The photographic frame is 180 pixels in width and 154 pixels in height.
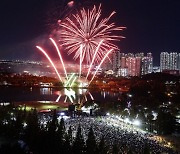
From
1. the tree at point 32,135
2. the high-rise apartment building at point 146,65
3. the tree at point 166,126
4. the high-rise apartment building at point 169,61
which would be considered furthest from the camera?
the high-rise apartment building at point 169,61

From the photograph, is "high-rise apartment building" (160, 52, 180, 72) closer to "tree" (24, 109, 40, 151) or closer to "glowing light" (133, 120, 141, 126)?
"glowing light" (133, 120, 141, 126)

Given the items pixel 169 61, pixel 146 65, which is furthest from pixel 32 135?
pixel 169 61

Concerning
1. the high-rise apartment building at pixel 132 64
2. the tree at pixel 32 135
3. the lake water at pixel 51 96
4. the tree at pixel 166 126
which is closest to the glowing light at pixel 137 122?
the tree at pixel 166 126

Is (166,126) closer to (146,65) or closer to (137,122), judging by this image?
(137,122)

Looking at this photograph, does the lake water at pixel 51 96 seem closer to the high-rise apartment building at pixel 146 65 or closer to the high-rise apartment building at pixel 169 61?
the high-rise apartment building at pixel 146 65

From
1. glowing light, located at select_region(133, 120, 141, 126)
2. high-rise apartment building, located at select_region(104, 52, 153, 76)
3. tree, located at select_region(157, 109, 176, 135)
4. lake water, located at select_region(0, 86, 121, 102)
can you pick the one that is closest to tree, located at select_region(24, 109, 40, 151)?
tree, located at select_region(157, 109, 176, 135)

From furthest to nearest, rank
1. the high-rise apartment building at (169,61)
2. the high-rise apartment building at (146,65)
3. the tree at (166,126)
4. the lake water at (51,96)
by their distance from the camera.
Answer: the high-rise apartment building at (169,61) → the high-rise apartment building at (146,65) → the lake water at (51,96) → the tree at (166,126)

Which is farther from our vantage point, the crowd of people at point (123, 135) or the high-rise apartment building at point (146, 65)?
the high-rise apartment building at point (146, 65)

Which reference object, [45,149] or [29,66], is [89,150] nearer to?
[45,149]

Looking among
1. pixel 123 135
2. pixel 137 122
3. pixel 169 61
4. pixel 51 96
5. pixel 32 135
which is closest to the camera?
pixel 32 135

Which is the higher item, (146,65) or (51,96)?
(146,65)

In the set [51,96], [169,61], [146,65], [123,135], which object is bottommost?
[51,96]

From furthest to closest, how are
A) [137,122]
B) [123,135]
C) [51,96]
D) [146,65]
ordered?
1. [146,65]
2. [51,96]
3. [137,122]
4. [123,135]
